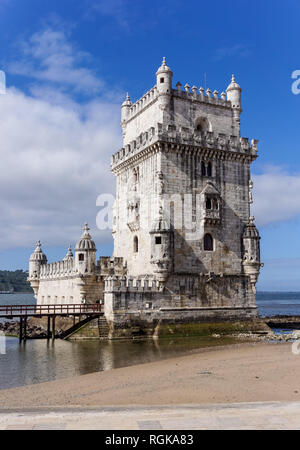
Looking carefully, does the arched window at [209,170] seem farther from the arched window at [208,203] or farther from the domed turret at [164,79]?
the domed turret at [164,79]

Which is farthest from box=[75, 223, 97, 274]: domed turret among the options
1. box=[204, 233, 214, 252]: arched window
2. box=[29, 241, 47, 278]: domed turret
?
box=[29, 241, 47, 278]: domed turret

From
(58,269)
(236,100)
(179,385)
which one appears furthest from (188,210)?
(179,385)

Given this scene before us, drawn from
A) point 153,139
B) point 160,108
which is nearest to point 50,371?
point 153,139

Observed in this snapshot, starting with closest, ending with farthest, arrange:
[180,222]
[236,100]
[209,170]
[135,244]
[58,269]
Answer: [180,222], [209,170], [135,244], [236,100], [58,269]

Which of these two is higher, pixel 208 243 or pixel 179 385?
pixel 208 243

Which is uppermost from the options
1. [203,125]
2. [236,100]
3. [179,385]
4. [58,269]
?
[236,100]

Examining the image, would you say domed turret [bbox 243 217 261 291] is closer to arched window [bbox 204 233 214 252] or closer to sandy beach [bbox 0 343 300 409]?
arched window [bbox 204 233 214 252]

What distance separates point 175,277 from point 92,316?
6509 millimetres

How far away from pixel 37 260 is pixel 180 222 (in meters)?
21.1

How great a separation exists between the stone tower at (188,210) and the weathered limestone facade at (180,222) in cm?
7

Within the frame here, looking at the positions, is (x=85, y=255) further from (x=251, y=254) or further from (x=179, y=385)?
(x=179, y=385)

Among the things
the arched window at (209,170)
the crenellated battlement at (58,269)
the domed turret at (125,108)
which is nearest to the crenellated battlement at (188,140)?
the arched window at (209,170)

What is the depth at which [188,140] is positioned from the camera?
34375mm
